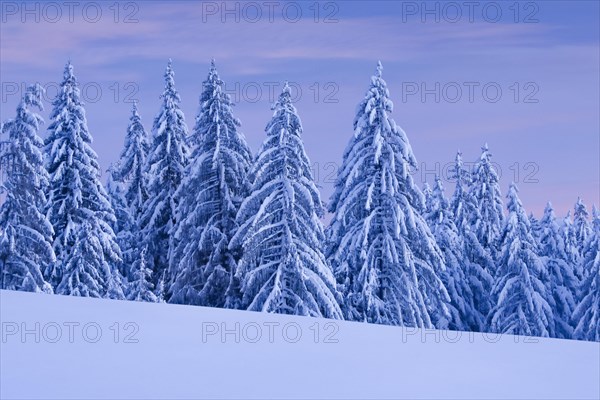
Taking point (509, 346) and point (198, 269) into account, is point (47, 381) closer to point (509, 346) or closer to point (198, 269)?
point (509, 346)

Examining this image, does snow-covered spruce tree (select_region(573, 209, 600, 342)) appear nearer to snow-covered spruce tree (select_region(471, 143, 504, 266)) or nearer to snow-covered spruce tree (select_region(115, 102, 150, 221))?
snow-covered spruce tree (select_region(471, 143, 504, 266))

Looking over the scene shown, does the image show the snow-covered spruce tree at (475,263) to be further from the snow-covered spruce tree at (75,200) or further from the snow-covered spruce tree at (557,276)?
the snow-covered spruce tree at (75,200)

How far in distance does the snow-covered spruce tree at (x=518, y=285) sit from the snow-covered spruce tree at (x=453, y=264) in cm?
164

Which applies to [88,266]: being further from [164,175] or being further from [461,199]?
[461,199]

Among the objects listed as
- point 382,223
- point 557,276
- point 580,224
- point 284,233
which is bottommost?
point 284,233

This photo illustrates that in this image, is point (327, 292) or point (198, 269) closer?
point (327, 292)

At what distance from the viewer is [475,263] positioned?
42.1m

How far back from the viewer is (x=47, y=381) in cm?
535

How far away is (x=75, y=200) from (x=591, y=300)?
28.5 m

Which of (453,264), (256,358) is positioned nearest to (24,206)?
(453,264)

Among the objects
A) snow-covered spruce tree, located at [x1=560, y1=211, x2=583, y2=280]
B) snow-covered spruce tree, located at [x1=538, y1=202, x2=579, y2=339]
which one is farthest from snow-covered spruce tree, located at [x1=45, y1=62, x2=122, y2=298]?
snow-covered spruce tree, located at [x1=560, y1=211, x2=583, y2=280]

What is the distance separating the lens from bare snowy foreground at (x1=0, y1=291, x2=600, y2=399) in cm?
544

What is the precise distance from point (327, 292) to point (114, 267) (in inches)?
494

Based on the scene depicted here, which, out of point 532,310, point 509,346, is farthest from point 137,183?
point 509,346
